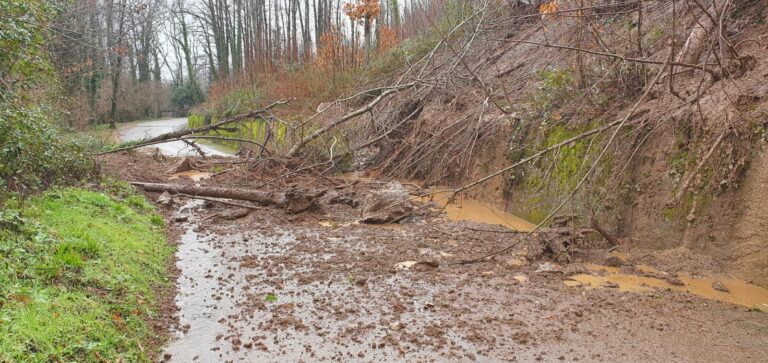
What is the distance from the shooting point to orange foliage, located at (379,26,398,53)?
1539 cm

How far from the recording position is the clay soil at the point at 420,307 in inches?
136

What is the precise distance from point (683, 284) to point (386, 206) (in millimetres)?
3960

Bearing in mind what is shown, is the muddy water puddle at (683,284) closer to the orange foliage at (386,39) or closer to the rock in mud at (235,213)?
the rock in mud at (235,213)

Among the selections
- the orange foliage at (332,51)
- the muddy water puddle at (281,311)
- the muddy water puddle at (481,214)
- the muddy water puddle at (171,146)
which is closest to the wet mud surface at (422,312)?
the muddy water puddle at (281,311)

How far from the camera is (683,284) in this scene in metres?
4.45

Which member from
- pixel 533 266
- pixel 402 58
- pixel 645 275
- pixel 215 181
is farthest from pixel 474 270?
pixel 402 58

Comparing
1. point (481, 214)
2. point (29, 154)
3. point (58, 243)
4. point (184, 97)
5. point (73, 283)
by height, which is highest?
point (184, 97)

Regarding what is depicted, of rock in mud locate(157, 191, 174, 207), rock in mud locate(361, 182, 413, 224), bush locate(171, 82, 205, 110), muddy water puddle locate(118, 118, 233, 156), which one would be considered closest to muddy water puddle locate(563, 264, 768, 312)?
rock in mud locate(361, 182, 413, 224)

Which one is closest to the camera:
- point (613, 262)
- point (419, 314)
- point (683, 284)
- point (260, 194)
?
point (419, 314)

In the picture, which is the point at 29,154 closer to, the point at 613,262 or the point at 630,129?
the point at 613,262

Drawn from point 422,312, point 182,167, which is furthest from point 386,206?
point 182,167

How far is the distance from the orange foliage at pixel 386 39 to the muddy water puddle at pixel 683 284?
37.7 ft

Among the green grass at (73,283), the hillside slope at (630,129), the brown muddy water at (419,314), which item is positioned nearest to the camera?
the green grass at (73,283)

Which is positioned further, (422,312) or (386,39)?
(386,39)
